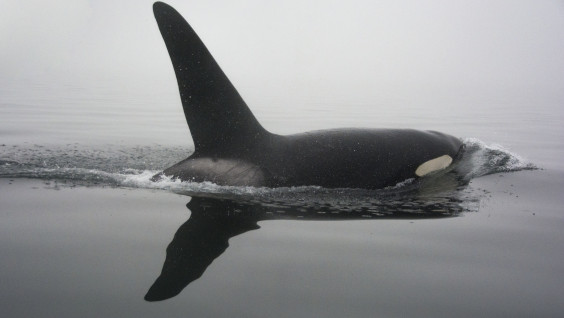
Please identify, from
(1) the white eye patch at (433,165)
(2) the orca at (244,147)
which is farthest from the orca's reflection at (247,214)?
(1) the white eye patch at (433,165)

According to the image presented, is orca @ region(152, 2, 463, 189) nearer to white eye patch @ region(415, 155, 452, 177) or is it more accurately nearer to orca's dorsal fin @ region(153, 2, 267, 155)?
orca's dorsal fin @ region(153, 2, 267, 155)

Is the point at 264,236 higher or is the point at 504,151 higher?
the point at 504,151

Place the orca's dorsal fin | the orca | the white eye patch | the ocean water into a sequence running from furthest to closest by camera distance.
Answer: the white eye patch → the orca → the orca's dorsal fin → the ocean water

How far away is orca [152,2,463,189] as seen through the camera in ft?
21.9

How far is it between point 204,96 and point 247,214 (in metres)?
1.68

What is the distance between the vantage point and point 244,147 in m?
7.06

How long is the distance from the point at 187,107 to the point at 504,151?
241 inches

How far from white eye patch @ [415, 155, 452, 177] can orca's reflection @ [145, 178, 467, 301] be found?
30.9 inches

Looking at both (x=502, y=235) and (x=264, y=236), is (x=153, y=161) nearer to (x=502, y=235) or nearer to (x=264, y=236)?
(x=264, y=236)

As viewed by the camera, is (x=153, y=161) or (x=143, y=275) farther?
(x=153, y=161)

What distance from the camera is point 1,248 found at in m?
4.57

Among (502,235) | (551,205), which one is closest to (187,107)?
(502,235)

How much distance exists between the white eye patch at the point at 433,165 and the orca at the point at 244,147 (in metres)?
0.17

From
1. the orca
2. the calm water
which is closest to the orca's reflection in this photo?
the calm water
